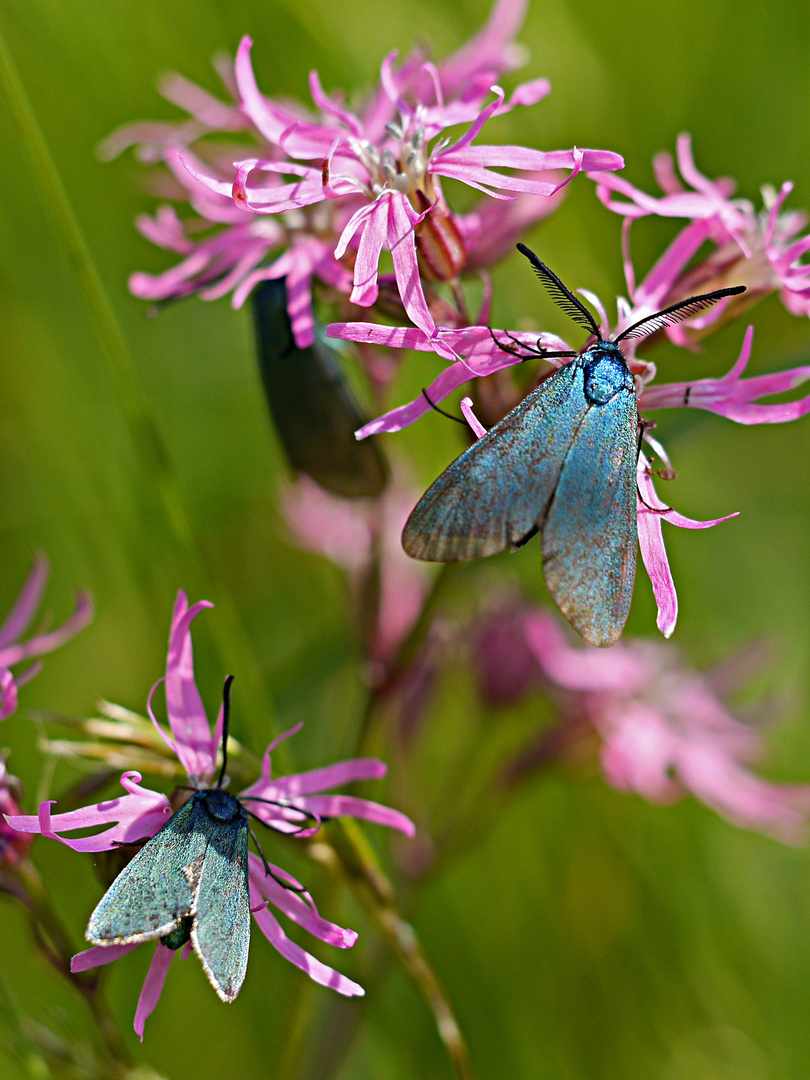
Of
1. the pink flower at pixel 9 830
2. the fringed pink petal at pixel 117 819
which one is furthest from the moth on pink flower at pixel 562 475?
the pink flower at pixel 9 830

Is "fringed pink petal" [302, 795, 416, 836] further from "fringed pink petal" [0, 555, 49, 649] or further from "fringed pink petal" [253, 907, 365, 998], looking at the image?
"fringed pink petal" [0, 555, 49, 649]

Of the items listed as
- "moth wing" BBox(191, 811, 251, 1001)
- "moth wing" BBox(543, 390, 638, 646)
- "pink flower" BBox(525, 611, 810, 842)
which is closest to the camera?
"moth wing" BBox(191, 811, 251, 1001)

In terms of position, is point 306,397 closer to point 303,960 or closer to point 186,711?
point 186,711

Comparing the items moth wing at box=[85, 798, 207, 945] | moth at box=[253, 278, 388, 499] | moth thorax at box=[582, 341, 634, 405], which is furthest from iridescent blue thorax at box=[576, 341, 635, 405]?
moth wing at box=[85, 798, 207, 945]

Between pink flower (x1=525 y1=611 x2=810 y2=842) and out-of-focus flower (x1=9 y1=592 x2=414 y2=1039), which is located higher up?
out-of-focus flower (x1=9 y1=592 x2=414 y2=1039)

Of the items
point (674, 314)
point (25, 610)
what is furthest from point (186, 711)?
point (674, 314)
